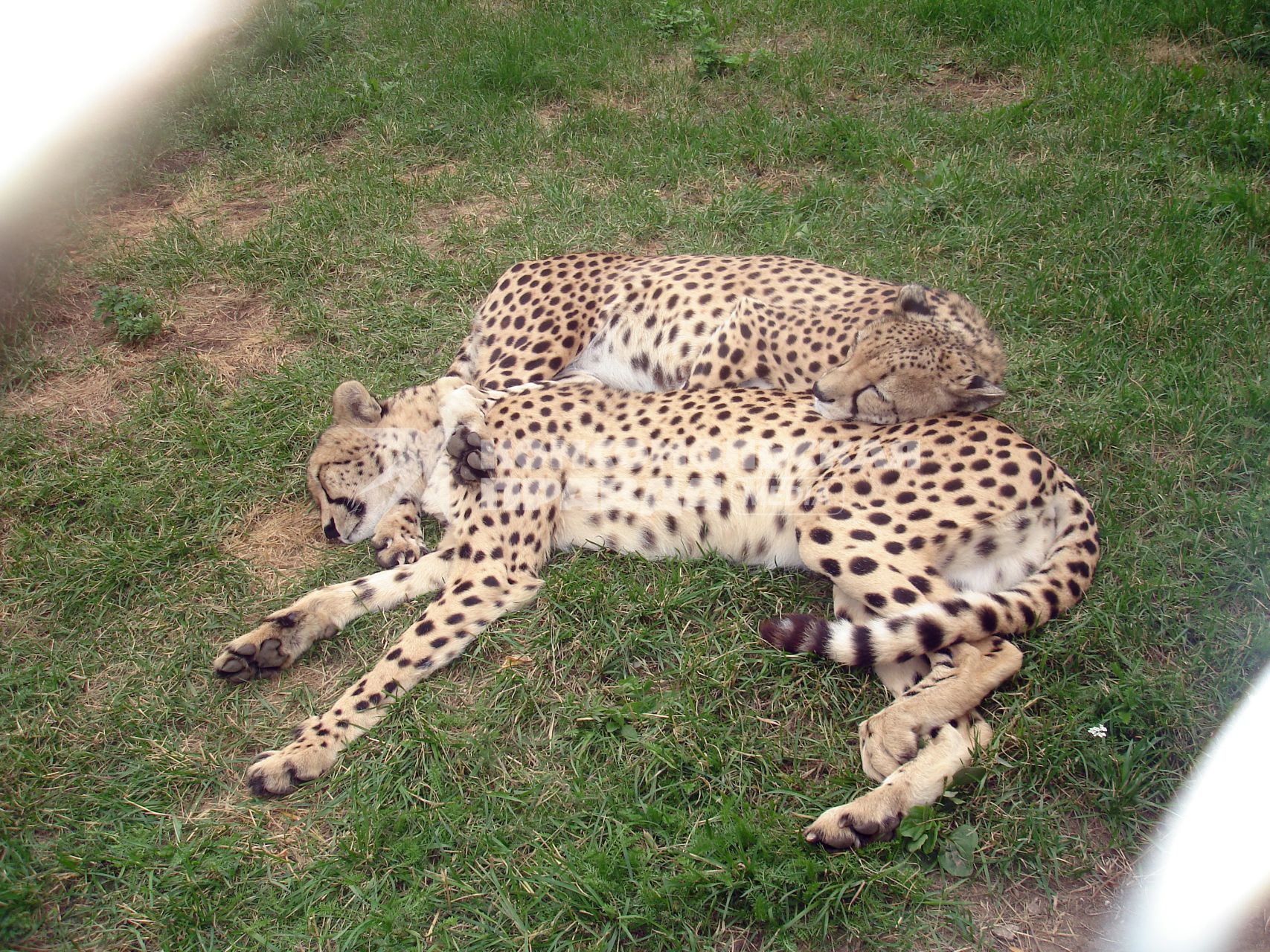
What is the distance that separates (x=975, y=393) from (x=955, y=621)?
40.3 inches

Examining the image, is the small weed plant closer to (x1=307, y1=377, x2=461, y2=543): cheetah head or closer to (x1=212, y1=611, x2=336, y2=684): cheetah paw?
(x1=307, y1=377, x2=461, y2=543): cheetah head

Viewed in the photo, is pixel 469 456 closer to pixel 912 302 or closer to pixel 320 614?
pixel 320 614

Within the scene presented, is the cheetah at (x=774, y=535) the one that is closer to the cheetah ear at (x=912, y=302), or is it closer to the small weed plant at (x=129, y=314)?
the cheetah ear at (x=912, y=302)

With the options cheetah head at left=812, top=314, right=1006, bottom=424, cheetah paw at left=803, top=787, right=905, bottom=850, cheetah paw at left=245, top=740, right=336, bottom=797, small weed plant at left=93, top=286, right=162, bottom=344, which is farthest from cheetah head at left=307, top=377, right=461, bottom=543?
cheetah paw at left=803, top=787, right=905, bottom=850

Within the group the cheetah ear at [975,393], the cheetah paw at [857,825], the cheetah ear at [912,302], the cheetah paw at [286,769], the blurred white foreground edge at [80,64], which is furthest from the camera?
the blurred white foreground edge at [80,64]

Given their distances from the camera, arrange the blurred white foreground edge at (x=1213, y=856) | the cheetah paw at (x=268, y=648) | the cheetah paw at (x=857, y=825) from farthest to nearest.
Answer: the cheetah paw at (x=268, y=648)
the cheetah paw at (x=857, y=825)
the blurred white foreground edge at (x=1213, y=856)

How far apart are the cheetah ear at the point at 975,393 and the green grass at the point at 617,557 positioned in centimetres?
41

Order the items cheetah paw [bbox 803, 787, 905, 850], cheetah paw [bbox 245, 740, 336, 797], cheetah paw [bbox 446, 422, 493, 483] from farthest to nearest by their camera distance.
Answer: cheetah paw [bbox 446, 422, 493, 483]
cheetah paw [bbox 245, 740, 336, 797]
cheetah paw [bbox 803, 787, 905, 850]

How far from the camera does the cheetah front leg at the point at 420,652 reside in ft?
9.25

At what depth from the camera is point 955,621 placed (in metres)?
2.82

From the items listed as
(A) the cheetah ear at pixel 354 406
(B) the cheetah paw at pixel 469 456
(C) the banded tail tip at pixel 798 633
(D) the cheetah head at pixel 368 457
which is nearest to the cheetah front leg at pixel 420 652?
(B) the cheetah paw at pixel 469 456

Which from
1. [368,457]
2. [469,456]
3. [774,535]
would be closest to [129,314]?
[368,457]

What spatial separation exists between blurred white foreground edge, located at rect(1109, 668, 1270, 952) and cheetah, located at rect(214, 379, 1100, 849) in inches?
20.5

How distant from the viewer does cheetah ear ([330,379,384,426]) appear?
12.7ft
